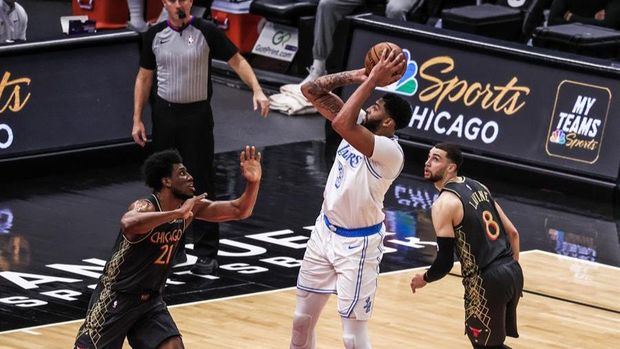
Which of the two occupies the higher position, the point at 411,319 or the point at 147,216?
the point at 147,216

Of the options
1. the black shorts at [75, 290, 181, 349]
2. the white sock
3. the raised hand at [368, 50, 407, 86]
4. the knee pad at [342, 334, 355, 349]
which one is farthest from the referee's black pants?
the white sock

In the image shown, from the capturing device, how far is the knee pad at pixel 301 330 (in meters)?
9.05

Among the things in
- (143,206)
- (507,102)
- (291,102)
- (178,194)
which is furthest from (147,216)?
(291,102)

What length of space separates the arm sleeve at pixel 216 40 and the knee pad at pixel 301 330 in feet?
11.1

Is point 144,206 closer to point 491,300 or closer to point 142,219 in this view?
point 142,219

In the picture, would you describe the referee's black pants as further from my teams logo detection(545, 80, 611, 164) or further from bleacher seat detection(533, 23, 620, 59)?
bleacher seat detection(533, 23, 620, 59)

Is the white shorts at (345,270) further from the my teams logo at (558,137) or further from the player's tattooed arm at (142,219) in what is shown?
the my teams logo at (558,137)

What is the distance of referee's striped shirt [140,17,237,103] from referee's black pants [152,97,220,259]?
91 millimetres

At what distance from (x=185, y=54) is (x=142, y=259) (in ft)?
11.9

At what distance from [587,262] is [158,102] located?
389 centimetres

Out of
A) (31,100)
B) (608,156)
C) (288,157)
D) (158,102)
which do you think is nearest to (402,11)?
(288,157)

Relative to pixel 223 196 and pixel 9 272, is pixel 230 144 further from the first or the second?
pixel 9 272

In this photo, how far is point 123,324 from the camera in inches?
334

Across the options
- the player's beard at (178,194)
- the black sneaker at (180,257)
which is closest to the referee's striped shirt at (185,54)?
the black sneaker at (180,257)
